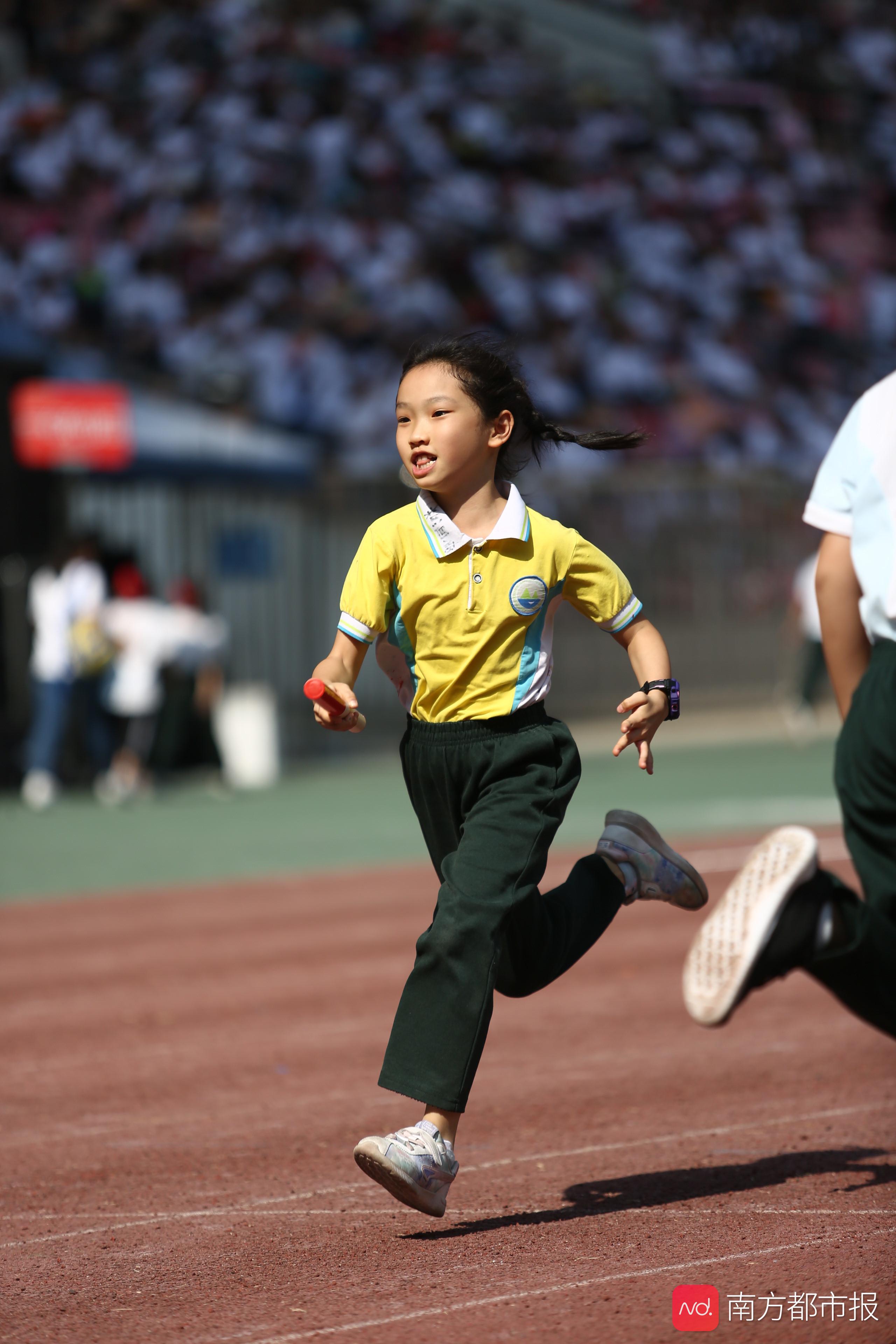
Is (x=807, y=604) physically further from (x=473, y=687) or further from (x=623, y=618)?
(x=473, y=687)

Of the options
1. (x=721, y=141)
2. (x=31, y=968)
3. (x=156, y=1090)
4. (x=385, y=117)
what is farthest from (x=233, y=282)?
(x=156, y=1090)

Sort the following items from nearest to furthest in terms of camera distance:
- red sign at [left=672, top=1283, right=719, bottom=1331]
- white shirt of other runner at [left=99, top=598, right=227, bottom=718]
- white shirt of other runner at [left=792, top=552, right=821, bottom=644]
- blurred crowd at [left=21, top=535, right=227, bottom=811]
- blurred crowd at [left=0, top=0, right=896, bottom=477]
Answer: red sign at [left=672, top=1283, right=719, bottom=1331], blurred crowd at [left=21, top=535, right=227, bottom=811], white shirt of other runner at [left=99, top=598, right=227, bottom=718], white shirt of other runner at [left=792, top=552, right=821, bottom=644], blurred crowd at [left=0, top=0, right=896, bottom=477]

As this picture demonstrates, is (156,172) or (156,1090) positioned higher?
(156,172)

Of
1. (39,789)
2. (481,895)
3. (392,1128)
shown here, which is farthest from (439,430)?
(39,789)

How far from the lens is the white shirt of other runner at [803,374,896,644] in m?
3.39

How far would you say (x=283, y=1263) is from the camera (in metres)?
3.63

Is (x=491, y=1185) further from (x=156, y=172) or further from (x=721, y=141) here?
(x=721, y=141)

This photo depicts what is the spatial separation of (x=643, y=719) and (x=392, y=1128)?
68.2 inches

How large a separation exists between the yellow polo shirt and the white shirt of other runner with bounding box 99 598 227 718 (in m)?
11.7

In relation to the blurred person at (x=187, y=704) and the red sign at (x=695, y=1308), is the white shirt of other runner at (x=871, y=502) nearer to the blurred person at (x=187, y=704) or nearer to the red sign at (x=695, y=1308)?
the red sign at (x=695, y=1308)

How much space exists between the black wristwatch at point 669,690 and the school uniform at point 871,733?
0.45 metres

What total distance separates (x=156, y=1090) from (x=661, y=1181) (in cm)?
196

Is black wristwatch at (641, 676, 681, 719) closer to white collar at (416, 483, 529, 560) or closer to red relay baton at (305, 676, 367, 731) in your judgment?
white collar at (416, 483, 529, 560)

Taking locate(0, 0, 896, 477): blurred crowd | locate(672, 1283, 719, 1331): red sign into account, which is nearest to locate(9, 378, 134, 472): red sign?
locate(0, 0, 896, 477): blurred crowd
